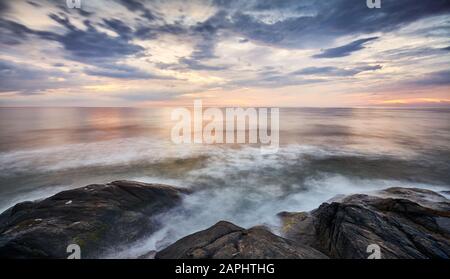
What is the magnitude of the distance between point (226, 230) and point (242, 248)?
3.95 ft

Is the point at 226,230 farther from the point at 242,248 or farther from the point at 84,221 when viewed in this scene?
the point at 84,221

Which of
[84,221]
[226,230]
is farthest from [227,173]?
[84,221]

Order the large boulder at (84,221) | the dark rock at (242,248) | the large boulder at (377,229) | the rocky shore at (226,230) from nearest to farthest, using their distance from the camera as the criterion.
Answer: the dark rock at (242,248)
the rocky shore at (226,230)
the large boulder at (377,229)
the large boulder at (84,221)

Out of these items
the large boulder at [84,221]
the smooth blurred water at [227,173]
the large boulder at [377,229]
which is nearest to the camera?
the large boulder at [377,229]

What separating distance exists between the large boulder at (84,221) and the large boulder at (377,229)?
493cm

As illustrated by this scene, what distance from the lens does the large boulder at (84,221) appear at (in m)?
5.21

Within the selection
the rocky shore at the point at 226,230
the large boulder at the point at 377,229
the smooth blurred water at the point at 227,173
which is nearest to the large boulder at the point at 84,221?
the rocky shore at the point at 226,230

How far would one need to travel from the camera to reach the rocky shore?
194 inches

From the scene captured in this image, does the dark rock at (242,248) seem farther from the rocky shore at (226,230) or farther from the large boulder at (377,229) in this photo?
the large boulder at (377,229)

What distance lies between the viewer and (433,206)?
7.70m

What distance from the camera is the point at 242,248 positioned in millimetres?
4793
